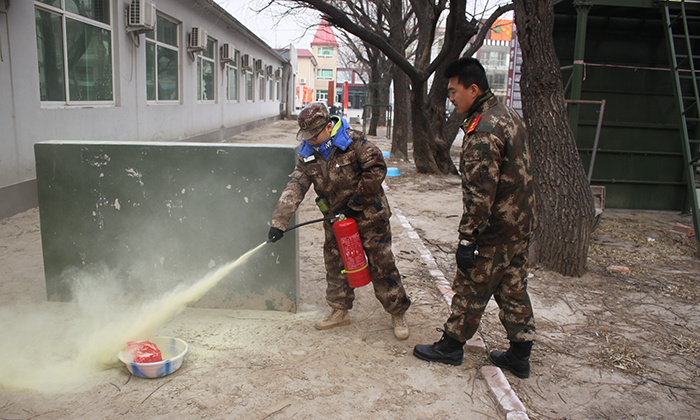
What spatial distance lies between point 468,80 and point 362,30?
6374 millimetres

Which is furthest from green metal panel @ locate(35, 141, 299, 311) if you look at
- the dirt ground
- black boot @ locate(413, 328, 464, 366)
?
black boot @ locate(413, 328, 464, 366)

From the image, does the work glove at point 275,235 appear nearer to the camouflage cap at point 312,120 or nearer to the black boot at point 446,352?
the camouflage cap at point 312,120

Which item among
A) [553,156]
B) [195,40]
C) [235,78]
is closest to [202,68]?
[195,40]

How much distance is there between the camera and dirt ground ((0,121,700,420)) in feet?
9.25

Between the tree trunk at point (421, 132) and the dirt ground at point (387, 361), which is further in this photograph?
the tree trunk at point (421, 132)

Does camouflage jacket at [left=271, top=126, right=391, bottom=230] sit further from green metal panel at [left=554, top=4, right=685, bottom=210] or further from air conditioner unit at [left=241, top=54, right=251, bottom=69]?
air conditioner unit at [left=241, top=54, right=251, bottom=69]

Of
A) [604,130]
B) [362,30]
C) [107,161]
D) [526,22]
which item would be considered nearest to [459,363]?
[107,161]

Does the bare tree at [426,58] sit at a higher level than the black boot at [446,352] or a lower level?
higher

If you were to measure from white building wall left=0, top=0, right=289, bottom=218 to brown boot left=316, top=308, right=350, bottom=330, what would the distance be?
5.15 metres

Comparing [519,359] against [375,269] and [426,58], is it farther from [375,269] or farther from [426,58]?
[426,58]

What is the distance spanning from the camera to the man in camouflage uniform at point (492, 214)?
288 centimetres

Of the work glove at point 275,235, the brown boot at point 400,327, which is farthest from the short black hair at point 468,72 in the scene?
the brown boot at point 400,327

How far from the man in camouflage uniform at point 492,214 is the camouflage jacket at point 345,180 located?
65 centimetres

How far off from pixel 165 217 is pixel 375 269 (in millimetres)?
1726
